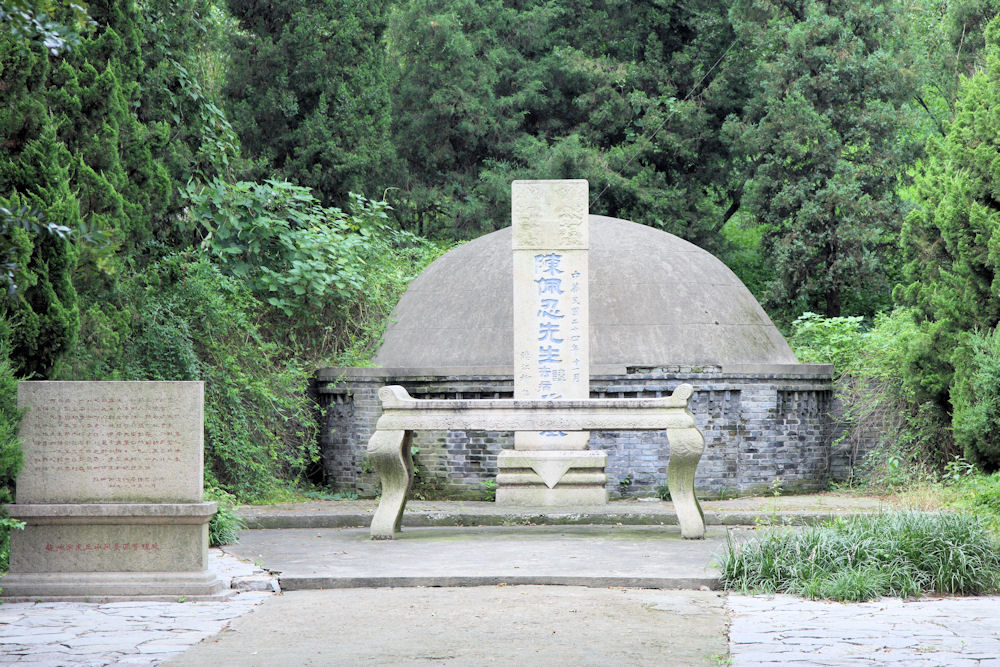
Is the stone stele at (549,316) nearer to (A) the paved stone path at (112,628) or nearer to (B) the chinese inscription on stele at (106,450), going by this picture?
(A) the paved stone path at (112,628)

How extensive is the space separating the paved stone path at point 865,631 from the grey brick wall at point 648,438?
6.67m

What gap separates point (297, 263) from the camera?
45.4 feet

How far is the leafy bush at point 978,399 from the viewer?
37.3 ft

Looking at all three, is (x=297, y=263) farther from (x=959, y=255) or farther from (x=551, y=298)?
(x=959, y=255)

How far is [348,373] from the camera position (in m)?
13.6

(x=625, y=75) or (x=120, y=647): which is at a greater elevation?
(x=625, y=75)

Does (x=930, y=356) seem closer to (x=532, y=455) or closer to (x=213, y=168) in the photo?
(x=532, y=455)

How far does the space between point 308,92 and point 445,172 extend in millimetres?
4339

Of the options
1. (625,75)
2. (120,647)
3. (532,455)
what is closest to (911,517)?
(120,647)

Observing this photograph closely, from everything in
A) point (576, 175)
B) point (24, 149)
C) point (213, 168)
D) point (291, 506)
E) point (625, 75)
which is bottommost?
point (291, 506)

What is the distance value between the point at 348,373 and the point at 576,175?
36.2ft

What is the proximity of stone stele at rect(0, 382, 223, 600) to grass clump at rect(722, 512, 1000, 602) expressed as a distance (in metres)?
3.23

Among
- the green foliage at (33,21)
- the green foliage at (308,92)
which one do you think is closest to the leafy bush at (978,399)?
the green foliage at (33,21)

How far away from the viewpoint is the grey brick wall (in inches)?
515
